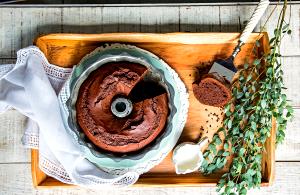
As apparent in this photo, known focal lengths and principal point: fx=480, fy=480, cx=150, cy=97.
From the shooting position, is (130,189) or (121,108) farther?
(130,189)

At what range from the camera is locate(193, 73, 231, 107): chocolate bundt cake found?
0.99m

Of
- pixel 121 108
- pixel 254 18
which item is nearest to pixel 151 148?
pixel 121 108

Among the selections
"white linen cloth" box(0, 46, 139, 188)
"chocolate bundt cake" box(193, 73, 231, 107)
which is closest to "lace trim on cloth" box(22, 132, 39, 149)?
"white linen cloth" box(0, 46, 139, 188)

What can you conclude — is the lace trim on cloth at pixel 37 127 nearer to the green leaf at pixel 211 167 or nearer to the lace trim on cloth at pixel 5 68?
the lace trim on cloth at pixel 5 68

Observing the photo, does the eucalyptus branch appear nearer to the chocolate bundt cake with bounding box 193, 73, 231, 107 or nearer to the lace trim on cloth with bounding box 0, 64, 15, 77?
the chocolate bundt cake with bounding box 193, 73, 231, 107

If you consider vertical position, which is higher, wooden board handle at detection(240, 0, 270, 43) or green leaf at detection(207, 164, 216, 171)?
wooden board handle at detection(240, 0, 270, 43)

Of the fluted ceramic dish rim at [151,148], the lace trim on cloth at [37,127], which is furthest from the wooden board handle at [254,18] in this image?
the lace trim on cloth at [37,127]

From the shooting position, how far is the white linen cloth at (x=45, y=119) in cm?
101

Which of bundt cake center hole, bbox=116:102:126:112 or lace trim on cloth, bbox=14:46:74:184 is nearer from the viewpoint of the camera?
bundt cake center hole, bbox=116:102:126:112

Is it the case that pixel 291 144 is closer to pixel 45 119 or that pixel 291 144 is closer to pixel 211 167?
pixel 211 167

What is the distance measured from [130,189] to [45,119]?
9.9 inches

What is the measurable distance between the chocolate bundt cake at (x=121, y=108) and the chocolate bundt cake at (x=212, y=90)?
0.10 meters

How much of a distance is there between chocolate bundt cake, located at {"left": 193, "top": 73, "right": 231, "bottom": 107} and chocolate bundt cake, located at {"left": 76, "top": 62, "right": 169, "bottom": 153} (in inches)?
3.9

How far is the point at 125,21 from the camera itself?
1.10 metres
